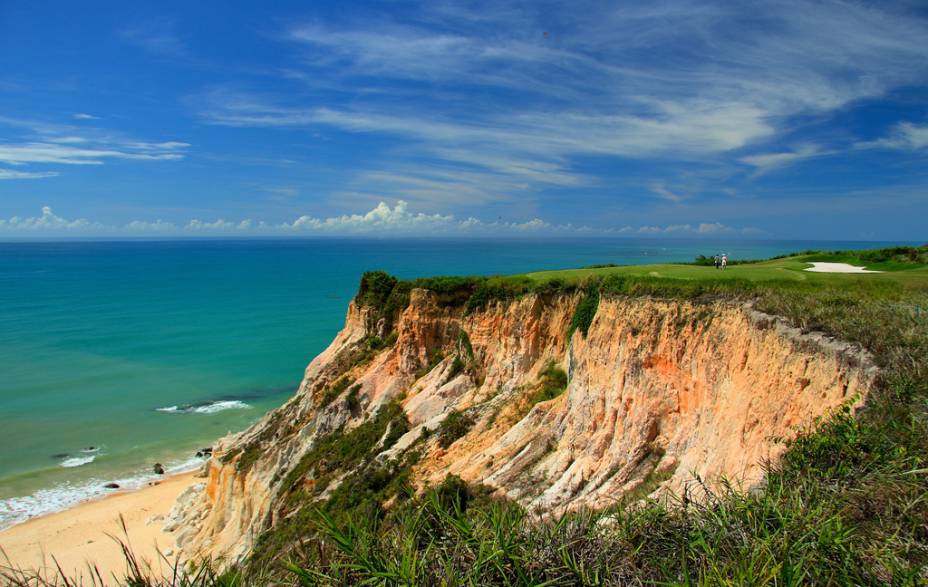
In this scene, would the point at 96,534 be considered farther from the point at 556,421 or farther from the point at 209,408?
the point at 556,421

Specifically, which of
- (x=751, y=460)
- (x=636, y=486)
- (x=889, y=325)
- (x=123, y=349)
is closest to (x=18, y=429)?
(x=123, y=349)

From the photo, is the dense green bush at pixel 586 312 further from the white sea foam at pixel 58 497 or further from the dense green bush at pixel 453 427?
the white sea foam at pixel 58 497

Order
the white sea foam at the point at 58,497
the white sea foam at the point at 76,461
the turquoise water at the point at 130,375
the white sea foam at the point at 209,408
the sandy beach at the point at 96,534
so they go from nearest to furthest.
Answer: the sandy beach at the point at 96,534, the white sea foam at the point at 58,497, the white sea foam at the point at 76,461, the turquoise water at the point at 130,375, the white sea foam at the point at 209,408

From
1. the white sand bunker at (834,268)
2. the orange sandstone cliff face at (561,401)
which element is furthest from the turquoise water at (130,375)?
the white sand bunker at (834,268)

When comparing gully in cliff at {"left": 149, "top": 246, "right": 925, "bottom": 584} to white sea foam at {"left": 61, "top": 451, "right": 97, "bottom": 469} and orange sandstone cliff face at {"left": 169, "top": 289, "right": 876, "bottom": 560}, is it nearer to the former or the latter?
orange sandstone cliff face at {"left": 169, "top": 289, "right": 876, "bottom": 560}

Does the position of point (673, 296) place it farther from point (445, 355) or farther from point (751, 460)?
point (445, 355)
